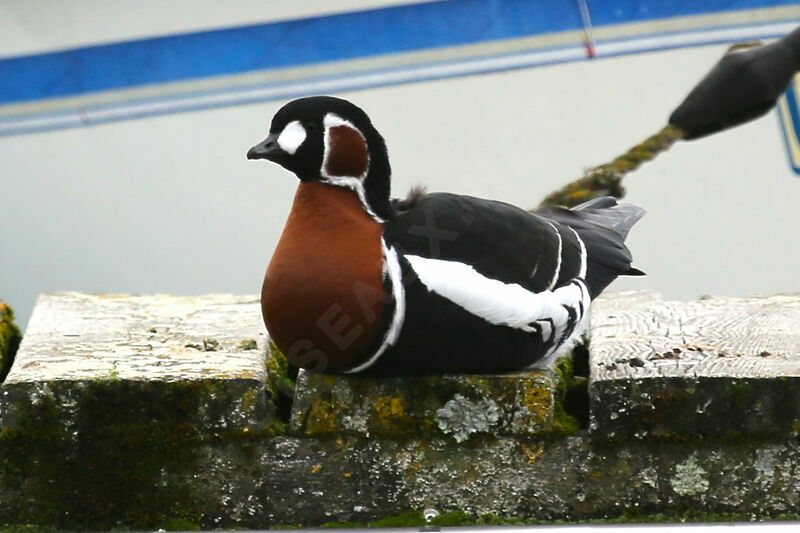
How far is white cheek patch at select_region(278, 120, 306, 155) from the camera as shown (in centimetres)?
234

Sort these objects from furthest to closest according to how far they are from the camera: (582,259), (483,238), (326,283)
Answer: (582,259) < (483,238) < (326,283)

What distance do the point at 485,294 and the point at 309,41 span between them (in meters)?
2.07

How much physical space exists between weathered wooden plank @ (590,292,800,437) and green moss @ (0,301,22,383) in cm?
149

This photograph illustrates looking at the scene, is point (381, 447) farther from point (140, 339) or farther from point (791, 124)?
point (791, 124)

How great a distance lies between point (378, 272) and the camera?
232 cm

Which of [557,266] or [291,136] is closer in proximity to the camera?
[291,136]

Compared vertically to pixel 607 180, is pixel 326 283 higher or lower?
Result: lower

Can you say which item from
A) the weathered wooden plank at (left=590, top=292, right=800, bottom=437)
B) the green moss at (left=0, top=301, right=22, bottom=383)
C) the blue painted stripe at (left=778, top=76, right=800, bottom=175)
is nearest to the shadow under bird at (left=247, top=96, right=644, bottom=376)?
the weathered wooden plank at (left=590, top=292, right=800, bottom=437)

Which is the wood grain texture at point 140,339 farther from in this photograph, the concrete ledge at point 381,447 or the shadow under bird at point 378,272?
the shadow under bird at point 378,272

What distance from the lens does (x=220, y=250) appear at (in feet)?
14.8

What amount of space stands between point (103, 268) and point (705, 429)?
2884mm

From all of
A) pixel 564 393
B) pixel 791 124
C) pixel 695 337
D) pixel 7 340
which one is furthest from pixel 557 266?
pixel 791 124

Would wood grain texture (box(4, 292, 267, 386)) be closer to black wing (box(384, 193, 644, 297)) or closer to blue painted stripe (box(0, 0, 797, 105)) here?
black wing (box(384, 193, 644, 297))

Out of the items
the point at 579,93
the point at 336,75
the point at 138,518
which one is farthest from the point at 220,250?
the point at 138,518
